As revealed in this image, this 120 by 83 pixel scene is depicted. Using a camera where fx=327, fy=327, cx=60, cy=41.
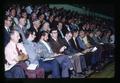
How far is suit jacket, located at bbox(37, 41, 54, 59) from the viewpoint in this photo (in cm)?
386

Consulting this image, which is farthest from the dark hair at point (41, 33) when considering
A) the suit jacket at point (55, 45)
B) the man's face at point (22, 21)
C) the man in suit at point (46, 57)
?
the man's face at point (22, 21)

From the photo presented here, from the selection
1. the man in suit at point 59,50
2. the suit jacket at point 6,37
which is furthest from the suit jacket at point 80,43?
the suit jacket at point 6,37

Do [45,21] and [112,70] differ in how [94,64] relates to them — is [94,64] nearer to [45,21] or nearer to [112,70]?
[112,70]

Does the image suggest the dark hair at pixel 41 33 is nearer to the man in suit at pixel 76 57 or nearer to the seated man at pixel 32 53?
the seated man at pixel 32 53

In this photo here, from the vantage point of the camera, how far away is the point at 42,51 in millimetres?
3869

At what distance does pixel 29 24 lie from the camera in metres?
3.88

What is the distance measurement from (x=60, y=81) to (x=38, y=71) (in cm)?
29

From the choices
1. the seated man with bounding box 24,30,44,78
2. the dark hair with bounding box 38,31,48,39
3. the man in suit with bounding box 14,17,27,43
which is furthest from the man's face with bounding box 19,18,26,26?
the dark hair with bounding box 38,31,48,39

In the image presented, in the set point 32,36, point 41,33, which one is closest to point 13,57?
point 32,36

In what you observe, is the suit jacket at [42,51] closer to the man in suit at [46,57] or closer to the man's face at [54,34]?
the man in suit at [46,57]

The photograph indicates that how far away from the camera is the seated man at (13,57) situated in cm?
384

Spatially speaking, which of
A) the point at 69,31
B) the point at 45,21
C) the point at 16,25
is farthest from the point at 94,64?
the point at 16,25

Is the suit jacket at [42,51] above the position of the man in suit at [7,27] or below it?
below

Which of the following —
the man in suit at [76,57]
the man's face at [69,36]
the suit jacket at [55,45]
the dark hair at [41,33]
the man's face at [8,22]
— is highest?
the man's face at [8,22]
